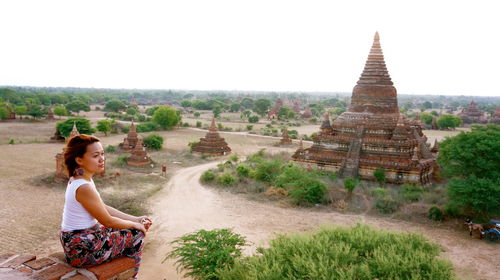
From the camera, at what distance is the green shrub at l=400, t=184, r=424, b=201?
713 inches

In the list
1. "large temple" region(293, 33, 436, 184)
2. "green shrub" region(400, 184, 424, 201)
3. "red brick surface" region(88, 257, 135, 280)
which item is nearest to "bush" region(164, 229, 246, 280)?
"red brick surface" region(88, 257, 135, 280)

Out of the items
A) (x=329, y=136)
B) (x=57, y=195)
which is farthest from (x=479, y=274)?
(x=57, y=195)

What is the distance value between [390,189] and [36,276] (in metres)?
18.8

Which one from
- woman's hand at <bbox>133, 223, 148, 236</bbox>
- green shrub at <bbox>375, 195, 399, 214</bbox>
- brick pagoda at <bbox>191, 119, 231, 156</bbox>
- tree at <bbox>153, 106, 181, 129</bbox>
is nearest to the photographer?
woman's hand at <bbox>133, 223, 148, 236</bbox>

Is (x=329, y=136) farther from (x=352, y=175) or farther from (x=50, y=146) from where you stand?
(x=50, y=146)

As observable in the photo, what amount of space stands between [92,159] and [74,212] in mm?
551

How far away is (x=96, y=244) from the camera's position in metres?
3.77

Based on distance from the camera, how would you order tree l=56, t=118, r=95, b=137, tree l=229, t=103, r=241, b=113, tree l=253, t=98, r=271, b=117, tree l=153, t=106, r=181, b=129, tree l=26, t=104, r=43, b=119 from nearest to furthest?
tree l=56, t=118, r=95, b=137 < tree l=153, t=106, r=181, b=129 < tree l=26, t=104, r=43, b=119 < tree l=253, t=98, r=271, b=117 < tree l=229, t=103, r=241, b=113

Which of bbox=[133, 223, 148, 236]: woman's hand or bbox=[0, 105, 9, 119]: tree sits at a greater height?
bbox=[133, 223, 148, 236]: woman's hand

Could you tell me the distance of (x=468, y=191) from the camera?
14633 millimetres

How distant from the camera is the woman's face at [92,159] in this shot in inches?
151

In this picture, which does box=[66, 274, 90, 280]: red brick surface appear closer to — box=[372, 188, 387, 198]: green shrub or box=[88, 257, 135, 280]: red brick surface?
box=[88, 257, 135, 280]: red brick surface

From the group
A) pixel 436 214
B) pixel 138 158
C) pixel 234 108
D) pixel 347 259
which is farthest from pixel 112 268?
pixel 234 108

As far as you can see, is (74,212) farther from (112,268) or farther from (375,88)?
(375,88)
